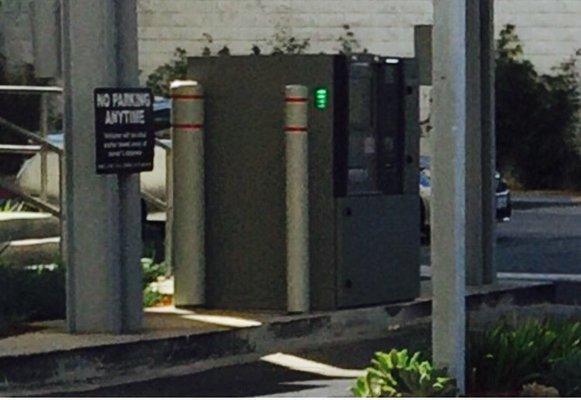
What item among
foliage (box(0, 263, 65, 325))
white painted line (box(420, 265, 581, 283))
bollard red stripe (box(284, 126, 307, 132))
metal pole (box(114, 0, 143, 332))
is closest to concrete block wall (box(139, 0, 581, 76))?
white painted line (box(420, 265, 581, 283))

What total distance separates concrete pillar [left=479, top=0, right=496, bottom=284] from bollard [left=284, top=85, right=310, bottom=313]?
286 centimetres

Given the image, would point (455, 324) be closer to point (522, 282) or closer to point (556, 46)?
point (522, 282)

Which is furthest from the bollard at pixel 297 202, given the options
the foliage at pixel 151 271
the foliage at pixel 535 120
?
the foliage at pixel 535 120

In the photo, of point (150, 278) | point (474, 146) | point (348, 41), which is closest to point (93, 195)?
point (150, 278)

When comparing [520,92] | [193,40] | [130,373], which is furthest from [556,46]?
[130,373]

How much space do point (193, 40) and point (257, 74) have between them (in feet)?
77.5

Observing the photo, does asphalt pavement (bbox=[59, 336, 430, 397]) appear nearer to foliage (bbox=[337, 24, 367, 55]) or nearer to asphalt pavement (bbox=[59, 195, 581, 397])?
asphalt pavement (bbox=[59, 195, 581, 397])

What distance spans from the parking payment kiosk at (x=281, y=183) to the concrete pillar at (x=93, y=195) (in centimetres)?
145

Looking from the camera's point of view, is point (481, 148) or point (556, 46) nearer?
point (481, 148)

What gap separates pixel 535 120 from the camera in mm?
35031

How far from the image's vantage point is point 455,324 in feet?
30.2

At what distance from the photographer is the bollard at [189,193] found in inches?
527

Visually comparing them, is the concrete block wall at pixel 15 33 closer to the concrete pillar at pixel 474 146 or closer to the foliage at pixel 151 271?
the foliage at pixel 151 271

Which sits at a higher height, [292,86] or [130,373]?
[292,86]
